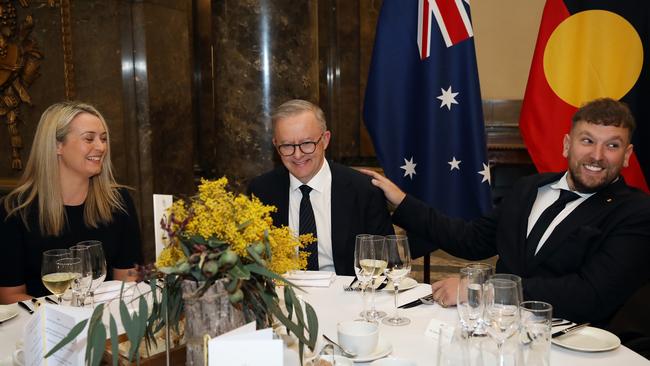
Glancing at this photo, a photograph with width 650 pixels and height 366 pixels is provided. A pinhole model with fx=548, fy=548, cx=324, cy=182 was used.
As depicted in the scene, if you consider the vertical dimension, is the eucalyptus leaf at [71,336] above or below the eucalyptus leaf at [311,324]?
above

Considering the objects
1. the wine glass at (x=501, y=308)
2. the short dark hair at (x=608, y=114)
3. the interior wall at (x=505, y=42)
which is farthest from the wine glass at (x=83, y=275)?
the interior wall at (x=505, y=42)

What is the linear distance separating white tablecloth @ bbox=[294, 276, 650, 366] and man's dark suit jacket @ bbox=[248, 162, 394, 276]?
1.61 ft

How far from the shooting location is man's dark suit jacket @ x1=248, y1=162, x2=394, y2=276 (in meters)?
2.65

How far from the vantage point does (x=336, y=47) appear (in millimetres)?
7523

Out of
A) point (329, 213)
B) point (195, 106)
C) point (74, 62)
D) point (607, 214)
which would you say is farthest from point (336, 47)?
point (607, 214)

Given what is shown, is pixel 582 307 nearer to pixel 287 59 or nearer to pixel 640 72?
pixel 640 72

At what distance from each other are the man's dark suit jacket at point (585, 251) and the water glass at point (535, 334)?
72cm

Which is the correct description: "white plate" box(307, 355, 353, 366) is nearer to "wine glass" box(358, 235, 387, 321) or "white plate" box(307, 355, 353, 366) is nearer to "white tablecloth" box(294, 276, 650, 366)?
"white tablecloth" box(294, 276, 650, 366)

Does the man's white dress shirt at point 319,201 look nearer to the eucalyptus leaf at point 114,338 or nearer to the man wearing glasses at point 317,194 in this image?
the man wearing glasses at point 317,194

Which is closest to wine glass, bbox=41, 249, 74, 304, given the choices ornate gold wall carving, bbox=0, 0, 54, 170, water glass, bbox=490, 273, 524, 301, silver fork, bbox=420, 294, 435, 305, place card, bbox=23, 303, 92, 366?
place card, bbox=23, 303, 92, 366

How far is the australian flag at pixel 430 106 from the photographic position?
349 cm

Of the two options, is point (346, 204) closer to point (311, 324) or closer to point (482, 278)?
point (482, 278)

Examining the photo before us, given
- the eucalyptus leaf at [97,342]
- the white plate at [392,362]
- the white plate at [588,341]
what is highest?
the eucalyptus leaf at [97,342]

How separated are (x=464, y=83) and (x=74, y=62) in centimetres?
312
